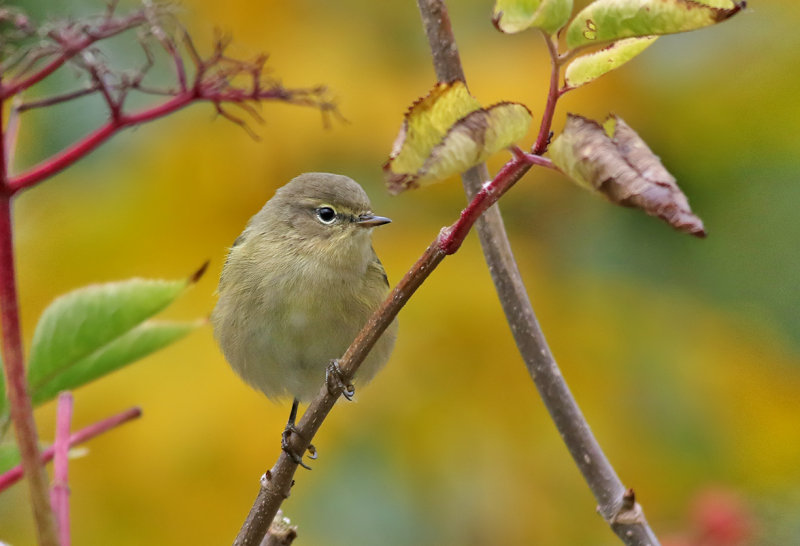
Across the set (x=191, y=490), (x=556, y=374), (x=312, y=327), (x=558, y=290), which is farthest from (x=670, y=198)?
(x=558, y=290)

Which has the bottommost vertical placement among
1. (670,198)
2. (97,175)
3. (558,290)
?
(558,290)

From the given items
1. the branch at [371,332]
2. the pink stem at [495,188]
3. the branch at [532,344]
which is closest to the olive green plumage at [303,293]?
the branch at [532,344]

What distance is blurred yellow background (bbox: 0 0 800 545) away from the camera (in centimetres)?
364

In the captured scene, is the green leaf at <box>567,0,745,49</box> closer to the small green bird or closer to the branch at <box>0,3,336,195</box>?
the branch at <box>0,3,336,195</box>

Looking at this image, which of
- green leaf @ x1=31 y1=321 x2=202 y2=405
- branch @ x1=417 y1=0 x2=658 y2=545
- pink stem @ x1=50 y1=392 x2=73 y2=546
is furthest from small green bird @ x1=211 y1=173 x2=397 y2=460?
pink stem @ x1=50 y1=392 x2=73 y2=546

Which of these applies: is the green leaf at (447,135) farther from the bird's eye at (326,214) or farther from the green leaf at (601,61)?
the bird's eye at (326,214)

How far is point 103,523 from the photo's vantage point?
356 centimetres

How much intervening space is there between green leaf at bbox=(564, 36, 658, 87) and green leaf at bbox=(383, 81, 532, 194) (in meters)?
0.11

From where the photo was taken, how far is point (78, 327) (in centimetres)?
120

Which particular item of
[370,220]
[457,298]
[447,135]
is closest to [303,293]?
[370,220]

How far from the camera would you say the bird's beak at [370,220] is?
291cm

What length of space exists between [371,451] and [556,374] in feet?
6.87

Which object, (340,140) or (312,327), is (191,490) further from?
(340,140)

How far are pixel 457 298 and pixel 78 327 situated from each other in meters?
2.73
